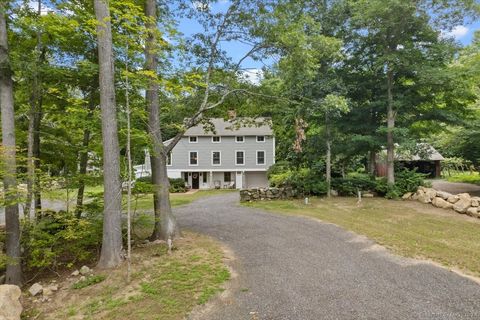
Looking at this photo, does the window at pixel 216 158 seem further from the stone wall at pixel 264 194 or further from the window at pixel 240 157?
the stone wall at pixel 264 194

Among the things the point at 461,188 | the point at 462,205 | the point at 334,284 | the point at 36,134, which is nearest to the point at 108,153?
the point at 36,134

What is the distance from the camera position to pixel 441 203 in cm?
1299

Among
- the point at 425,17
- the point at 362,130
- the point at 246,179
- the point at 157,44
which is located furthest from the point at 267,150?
the point at 157,44

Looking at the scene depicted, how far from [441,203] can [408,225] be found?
15.0ft

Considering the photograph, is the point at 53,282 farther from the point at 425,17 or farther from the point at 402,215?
the point at 425,17

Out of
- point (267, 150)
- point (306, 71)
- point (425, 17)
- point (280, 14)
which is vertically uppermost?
point (425, 17)

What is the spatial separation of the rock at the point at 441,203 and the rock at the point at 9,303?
1511 cm

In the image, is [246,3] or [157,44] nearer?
[157,44]

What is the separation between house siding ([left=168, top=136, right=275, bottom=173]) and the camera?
89.0 feet

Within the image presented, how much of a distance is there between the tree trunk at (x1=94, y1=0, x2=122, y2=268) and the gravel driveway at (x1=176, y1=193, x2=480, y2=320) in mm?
2855

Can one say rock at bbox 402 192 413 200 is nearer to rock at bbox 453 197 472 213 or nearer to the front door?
rock at bbox 453 197 472 213

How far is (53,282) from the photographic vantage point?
6.29 meters

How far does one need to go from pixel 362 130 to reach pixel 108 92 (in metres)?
13.9

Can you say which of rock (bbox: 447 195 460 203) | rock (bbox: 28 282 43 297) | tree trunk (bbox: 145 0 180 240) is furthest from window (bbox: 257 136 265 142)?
rock (bbox: 28 282 43 297)
